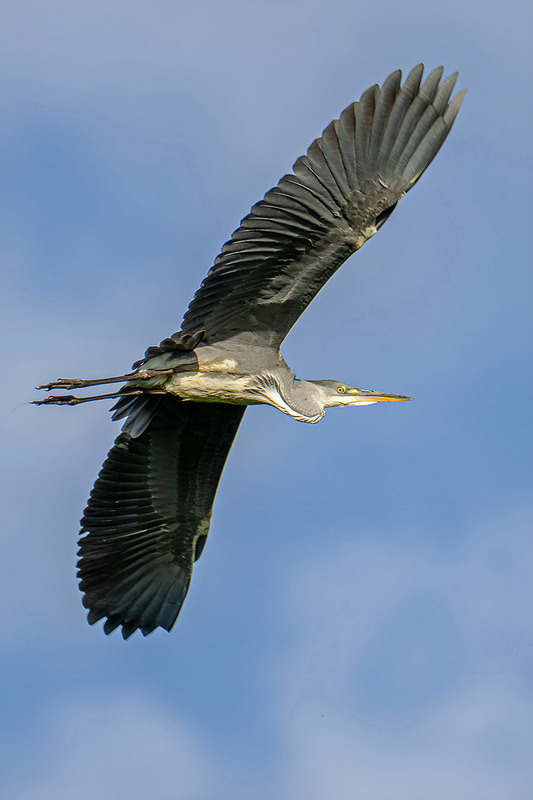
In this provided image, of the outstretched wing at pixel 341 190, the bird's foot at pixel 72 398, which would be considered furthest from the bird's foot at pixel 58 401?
the outstretched wing at pixel 341 190

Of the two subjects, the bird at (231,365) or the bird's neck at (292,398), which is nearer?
the bird at (231,365)

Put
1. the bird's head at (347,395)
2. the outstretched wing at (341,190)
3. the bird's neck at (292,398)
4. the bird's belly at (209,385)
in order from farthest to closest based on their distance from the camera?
1. the bird's head at (347,395)
2. the bird's neck at (292,398)
3. the bird's belly at (209,385)
4. the outstretched wing at (341,190)

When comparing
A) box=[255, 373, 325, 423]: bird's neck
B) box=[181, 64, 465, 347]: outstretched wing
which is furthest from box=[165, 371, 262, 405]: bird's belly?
box=[181, 64, 465, 347]: outstretched wing

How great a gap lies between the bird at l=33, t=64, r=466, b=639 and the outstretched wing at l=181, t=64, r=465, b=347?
1 cm

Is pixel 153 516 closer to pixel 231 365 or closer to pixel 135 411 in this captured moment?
pixel 135 411

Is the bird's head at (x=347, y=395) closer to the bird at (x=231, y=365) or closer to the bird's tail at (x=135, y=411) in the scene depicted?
the bird at (x=231, y=365)

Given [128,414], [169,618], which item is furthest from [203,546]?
[128,414]

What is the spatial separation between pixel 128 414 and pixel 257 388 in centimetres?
122

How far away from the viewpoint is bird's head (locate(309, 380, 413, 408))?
36.1ft

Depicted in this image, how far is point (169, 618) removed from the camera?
1152 centimetres

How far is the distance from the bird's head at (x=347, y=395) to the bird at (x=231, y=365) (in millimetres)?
13

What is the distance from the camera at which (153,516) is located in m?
11.6

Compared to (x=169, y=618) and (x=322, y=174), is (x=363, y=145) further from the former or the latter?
(x=169, y=618)

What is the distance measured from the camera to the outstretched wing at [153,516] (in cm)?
1121
